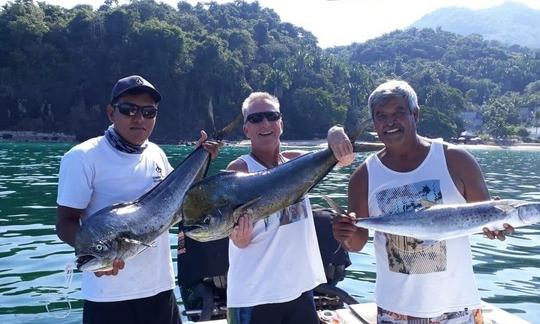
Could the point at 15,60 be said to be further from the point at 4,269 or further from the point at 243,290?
the point at 243,290

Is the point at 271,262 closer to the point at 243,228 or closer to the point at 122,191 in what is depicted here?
the point at 243,228

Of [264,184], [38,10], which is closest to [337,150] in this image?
[264,184]

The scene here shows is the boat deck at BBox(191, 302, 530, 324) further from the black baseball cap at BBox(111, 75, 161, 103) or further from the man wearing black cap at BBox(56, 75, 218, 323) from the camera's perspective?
the black baseball cap at BBox(111, 75, 161, 103)

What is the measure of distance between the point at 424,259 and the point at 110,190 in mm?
2016

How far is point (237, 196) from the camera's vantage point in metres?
3.21

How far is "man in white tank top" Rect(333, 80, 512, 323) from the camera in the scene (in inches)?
128

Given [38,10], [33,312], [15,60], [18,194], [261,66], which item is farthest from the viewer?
[261,66]

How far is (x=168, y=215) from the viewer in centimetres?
334

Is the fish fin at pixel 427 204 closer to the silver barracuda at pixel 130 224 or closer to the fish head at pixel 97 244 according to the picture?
the silver barracuda at pixel 130 224

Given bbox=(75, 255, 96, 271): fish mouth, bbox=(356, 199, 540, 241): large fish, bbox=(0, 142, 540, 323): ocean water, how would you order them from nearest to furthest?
1. bbox=(75, 255, 96, 271): fish mouth
2. bbox=(356, 199, 540, 241): large fish
3. bbox=(0, 142, 540, 323): ocean water

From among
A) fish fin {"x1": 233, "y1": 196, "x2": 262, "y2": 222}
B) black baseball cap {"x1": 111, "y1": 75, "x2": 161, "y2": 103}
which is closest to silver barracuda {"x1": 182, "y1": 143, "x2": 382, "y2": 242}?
fish fin {"x1": 233, "y1": 196, "x2": 262, "y2": 222}

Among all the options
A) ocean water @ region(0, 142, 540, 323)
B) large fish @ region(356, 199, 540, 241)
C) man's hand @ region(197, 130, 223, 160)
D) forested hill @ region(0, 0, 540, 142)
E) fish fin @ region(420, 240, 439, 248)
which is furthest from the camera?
forested hill @ region(0, 0, 540, 142)

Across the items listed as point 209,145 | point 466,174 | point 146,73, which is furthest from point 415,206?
point 146,73

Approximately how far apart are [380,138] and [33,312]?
6593mm
